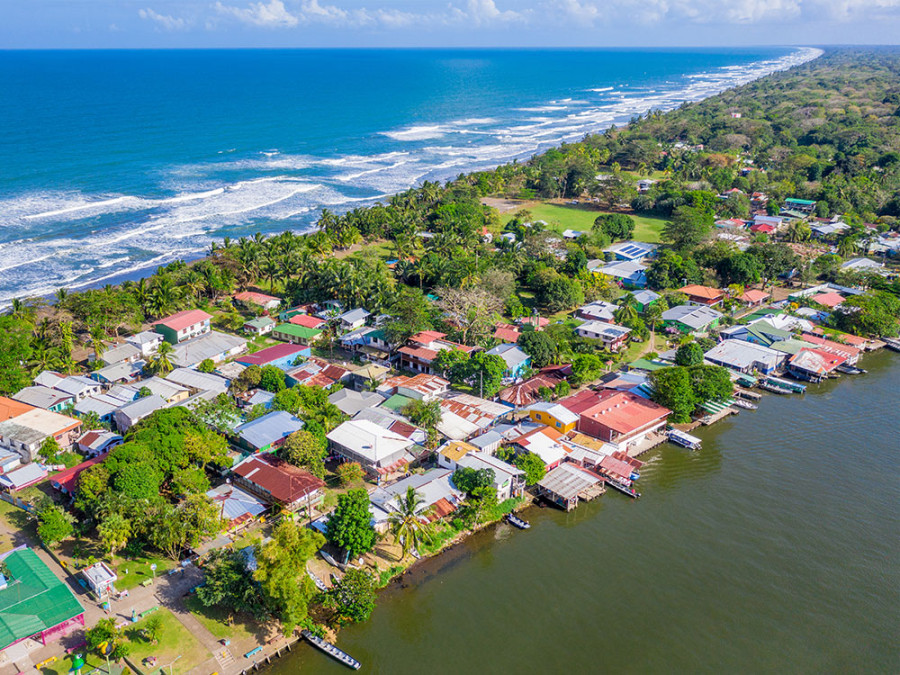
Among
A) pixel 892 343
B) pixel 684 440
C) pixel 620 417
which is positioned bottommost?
pixel 892 343

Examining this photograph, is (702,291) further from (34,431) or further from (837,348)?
(34,431)

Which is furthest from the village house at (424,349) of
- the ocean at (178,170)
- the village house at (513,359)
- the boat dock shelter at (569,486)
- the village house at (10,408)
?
the ocean at (178,170)

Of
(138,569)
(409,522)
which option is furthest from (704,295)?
(138,569)

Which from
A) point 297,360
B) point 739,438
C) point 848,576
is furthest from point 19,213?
point 848,576

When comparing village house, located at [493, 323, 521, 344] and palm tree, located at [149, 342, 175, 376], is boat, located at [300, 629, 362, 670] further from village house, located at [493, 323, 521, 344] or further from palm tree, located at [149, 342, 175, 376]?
village house, located at [493, 323, 521, 344]

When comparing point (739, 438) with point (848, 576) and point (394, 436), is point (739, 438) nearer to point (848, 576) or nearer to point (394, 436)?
point (848, 576)

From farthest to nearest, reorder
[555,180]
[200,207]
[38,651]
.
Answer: [555,180], [200,207], [38,651]

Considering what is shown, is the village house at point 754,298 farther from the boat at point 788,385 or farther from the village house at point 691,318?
the boat at point 788,385
